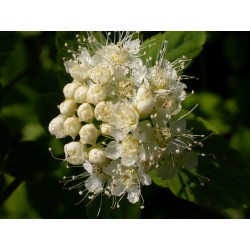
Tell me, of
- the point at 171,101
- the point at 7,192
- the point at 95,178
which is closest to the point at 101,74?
the point at 171,101

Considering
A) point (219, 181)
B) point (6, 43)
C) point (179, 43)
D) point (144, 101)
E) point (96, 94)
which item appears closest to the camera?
point (144, 101)

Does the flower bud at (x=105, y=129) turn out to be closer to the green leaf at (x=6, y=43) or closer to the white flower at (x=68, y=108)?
the white flower at (x=68, y=108)

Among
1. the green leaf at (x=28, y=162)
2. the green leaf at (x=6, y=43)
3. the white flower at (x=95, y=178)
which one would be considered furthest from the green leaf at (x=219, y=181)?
the green leaf at (x=6, y=43)

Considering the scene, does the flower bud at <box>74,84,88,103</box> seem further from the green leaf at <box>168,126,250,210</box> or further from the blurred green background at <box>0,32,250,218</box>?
the green leaf at <box>168,126,250,210</box>

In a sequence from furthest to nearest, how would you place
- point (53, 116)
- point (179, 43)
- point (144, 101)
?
point (53, 116) → point (179, 43) → point (144, 101)

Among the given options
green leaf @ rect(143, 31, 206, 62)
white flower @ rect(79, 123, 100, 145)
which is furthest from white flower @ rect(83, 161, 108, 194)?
green leaf @ rect(143, 31, 206, 62)

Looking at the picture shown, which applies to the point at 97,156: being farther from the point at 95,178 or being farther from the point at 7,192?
the point at 7,192

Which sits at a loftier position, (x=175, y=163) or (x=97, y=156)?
(x=97, y=156)
